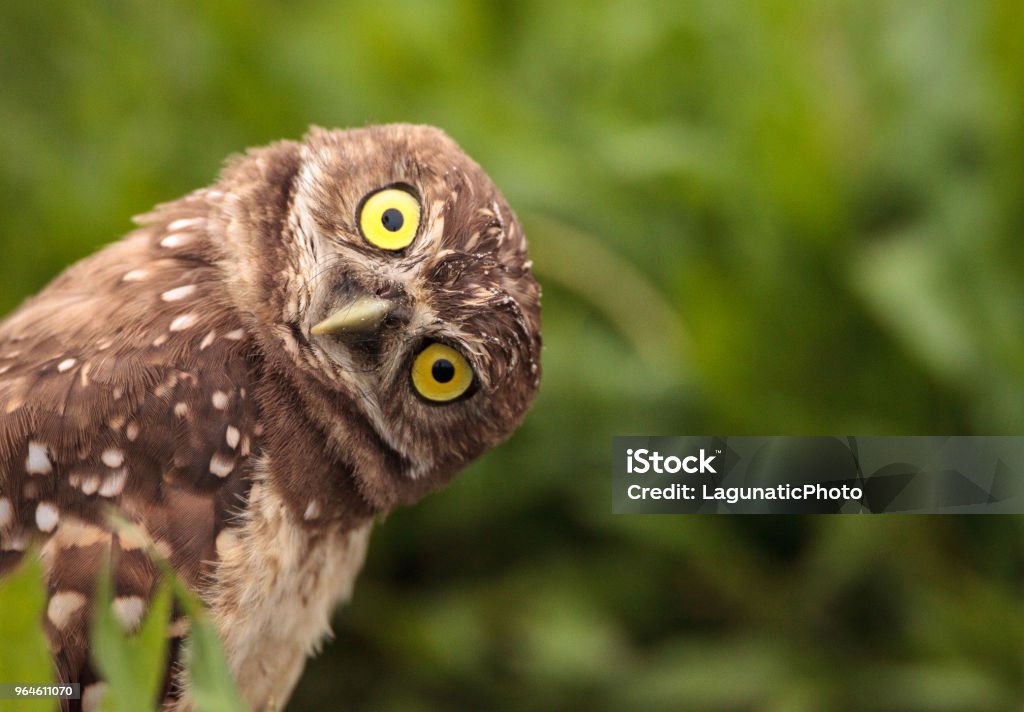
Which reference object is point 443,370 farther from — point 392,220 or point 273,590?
point 273,590

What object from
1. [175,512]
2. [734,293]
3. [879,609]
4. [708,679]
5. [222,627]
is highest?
[734,293]

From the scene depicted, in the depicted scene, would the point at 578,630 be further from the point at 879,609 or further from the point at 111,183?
the point at 111,183

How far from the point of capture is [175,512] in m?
1.70

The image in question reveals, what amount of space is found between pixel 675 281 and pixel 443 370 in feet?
4.93

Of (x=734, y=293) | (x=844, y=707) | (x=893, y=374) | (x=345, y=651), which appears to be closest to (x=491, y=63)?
(x=734, y=293)

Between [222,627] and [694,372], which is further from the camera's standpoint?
[694,372]

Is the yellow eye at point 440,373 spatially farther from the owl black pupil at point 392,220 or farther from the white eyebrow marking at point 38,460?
the white eyebrow marking at point 38,460

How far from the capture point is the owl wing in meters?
1.65

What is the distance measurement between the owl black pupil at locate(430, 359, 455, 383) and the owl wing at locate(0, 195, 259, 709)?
30 cm

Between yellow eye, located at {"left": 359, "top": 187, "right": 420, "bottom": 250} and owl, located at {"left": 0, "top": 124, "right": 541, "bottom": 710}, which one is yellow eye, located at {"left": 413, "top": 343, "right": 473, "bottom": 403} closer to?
owl, located at {"left": 0, "top": 124, "right": 541, "bottom": 710}

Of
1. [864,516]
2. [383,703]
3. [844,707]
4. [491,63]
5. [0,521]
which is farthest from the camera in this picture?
[491,63]

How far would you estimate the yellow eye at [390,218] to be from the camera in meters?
1.78

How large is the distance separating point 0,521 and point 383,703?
1.70 metres

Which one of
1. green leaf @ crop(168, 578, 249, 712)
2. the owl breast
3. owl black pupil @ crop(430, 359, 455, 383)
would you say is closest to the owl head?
owl black pupil @ crop(430, 359, 455, 383)
